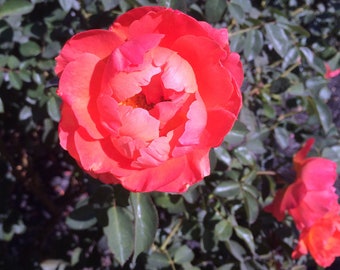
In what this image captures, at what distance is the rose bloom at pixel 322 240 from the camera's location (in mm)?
1282

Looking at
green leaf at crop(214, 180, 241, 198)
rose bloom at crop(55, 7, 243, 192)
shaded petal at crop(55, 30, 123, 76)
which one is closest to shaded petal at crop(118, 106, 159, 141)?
rose bloom at crop(55, 7, 243, 192)

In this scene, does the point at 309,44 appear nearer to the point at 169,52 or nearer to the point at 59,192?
the point at 169,52

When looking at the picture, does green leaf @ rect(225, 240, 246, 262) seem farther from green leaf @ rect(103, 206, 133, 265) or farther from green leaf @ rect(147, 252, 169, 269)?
green leaf @ rect(103, 206, 133, 265)

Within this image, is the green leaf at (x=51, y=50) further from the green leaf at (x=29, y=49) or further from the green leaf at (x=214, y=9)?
the green leaf at (x=214, y=9)

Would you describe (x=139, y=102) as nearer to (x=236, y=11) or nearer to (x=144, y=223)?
(x=144, y=223)

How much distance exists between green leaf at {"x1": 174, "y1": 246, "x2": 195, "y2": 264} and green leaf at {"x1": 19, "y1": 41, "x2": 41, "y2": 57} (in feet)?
2.28

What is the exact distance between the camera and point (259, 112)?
1.58 meters

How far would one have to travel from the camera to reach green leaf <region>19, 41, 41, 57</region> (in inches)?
50.0

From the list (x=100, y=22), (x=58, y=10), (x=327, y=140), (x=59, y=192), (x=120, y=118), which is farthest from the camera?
(x=59, y=192)

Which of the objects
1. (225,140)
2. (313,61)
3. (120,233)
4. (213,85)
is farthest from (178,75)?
(313,61)

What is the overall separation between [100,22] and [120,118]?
436 mm

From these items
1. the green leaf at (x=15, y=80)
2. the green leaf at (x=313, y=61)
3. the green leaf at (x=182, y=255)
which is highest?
the green leaf at (x=313, y=61)

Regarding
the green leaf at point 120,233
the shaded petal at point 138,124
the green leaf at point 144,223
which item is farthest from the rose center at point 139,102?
the green leaf at point 120,233

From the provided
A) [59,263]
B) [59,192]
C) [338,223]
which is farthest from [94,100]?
[59,192]
